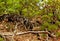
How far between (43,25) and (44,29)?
144 mm

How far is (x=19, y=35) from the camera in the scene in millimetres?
4312

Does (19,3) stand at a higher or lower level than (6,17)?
higher

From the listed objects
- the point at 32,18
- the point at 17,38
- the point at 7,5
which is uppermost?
the point at 7,5

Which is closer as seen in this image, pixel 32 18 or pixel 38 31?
pixel 38 31

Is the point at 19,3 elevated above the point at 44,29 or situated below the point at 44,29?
above

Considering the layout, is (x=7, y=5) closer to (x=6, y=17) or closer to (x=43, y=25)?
(x=6, y=17)

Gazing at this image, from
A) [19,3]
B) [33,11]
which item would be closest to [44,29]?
[33,11]

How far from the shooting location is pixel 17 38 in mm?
4281

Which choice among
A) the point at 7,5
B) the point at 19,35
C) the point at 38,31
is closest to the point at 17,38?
the point at 19,35

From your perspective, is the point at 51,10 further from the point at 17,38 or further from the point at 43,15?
the point at 17,38

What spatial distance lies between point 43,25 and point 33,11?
0.38 m

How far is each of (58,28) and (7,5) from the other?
4.20 ft

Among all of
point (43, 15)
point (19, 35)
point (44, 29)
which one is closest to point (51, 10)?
point (43, 15)

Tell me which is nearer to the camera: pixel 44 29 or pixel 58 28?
pixel 44 29
